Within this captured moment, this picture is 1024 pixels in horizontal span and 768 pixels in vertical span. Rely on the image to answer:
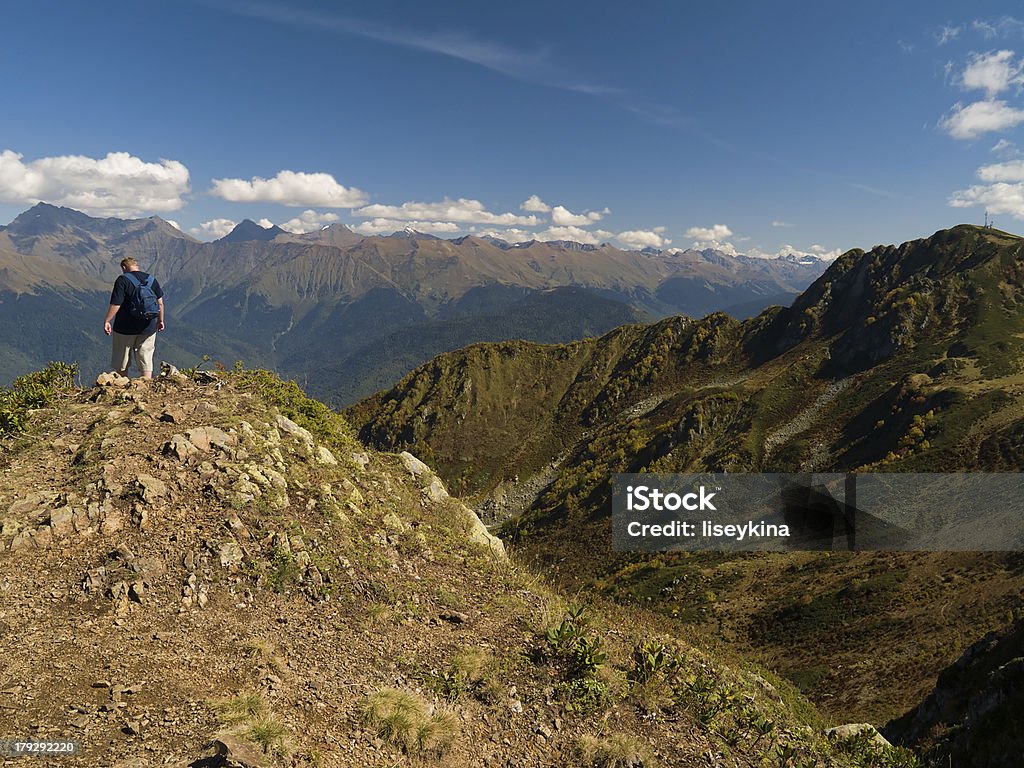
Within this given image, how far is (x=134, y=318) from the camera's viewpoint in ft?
49.4

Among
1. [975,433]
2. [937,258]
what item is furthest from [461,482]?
[937,258]

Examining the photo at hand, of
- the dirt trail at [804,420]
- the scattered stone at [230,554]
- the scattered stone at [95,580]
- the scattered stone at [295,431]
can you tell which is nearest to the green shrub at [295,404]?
the scattered stone at [295,431]

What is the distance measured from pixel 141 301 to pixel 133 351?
229cm

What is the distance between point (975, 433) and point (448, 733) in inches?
3877

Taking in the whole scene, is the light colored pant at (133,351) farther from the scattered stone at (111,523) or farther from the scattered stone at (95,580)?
the scattered stone at (95,580)

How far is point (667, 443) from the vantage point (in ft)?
384

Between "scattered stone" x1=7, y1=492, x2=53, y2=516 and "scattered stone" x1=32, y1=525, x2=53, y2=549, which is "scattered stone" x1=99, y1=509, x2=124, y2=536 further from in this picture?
"scattered stone" x1=7, y1=492, x2=53, y2=516

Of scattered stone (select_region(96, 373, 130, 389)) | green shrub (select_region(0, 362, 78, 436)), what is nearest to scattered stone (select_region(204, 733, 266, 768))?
green shrub (select_region(0, 362, 78, 436))

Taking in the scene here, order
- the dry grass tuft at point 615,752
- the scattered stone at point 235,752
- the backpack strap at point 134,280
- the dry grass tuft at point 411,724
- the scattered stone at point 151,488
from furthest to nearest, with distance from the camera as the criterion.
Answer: the backpack strap at point 134,280 < the scattered stone at point 151,488 < the dry grass tuft at point 615,752 < the dry grass tuft at point 411,724 < the scattered stone at point 235,752

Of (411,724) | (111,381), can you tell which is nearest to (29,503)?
(111,381)

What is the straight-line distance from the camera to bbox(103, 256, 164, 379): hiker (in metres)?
14.7

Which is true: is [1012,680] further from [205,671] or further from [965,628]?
[965,628]

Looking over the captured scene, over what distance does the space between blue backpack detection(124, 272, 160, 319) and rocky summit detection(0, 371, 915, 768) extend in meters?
2.37

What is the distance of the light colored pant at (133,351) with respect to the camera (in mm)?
15562
